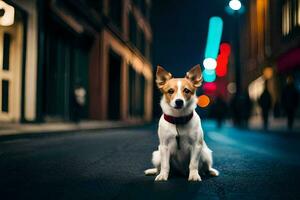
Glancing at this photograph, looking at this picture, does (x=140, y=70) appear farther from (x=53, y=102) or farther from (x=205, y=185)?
(x=205, y=185)

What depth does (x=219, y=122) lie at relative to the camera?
70.2 ft

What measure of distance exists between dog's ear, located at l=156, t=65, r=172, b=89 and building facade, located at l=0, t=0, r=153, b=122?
6834 millimetres

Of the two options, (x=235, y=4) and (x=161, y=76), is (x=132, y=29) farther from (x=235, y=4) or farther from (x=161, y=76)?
(x=161, y=76)

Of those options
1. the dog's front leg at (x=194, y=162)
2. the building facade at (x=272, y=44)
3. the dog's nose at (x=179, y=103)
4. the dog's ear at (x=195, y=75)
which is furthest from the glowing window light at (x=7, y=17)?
the building facade at (x=272, y=44)

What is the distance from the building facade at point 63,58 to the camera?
49.6ft

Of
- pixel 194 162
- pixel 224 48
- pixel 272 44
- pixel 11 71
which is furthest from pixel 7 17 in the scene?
pixel 224 48

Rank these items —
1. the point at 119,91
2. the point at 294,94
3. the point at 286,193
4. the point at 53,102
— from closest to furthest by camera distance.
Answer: the point at 286,193 < the point at 294,94 < the point at 53,102 < the point at 119,91

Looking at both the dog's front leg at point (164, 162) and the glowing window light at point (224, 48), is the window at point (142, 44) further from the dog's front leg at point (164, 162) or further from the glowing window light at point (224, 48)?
the glowing window light at point (224, 48)

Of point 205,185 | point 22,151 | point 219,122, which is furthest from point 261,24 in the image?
point 205,185

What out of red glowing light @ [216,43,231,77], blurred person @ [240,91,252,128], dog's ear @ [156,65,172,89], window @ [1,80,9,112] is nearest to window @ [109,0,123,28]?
blurred person @ [240,91,252,128]

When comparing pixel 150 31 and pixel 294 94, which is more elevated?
pixel 150 31

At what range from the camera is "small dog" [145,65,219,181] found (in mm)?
4309

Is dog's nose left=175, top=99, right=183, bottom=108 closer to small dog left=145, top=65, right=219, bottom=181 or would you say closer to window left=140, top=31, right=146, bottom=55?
small dog left=145, top=65, right=219, bottom=181

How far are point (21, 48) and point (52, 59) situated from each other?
2.83 meters
